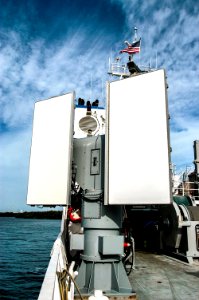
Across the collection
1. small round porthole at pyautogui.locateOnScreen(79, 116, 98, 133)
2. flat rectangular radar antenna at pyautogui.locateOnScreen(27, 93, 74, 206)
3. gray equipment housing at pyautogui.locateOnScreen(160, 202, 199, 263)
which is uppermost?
small round porthole at pyautogui.locateOnScreen(79, 116, 98, 133)

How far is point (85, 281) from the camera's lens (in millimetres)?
5520

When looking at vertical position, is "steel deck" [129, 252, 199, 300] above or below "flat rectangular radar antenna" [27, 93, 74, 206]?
below

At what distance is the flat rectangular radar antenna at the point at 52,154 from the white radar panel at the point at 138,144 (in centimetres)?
90

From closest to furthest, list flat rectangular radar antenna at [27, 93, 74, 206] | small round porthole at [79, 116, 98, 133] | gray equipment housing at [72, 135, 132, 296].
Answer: gray equipment housing at [72, 135, 132, 296] → flat rectangular radar antenna at [27, 93, 74, 206] → small round porthole at [79, 116, 98, 133]

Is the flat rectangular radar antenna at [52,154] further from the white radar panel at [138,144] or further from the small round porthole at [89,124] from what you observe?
the small round porthole at [89,124]

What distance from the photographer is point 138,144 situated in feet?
17.6

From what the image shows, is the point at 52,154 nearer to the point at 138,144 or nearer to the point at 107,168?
the point at 107,168

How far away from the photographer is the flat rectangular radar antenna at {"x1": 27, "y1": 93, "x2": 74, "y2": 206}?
5.75 metres

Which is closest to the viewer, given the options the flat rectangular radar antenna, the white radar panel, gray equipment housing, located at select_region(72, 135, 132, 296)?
the white radar panel

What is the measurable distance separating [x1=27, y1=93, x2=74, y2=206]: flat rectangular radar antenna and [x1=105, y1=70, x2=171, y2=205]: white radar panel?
0.90 meters

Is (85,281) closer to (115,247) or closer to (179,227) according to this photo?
(115,247)

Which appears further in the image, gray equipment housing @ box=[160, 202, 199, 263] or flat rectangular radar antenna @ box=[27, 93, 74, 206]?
gray equipment housing @ box=[160, 202, 199, 263]

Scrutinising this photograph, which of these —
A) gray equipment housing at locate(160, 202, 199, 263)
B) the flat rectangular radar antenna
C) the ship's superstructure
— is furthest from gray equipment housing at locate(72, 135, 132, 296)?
gray equipment housing at locate(160, 202, 199, 263)

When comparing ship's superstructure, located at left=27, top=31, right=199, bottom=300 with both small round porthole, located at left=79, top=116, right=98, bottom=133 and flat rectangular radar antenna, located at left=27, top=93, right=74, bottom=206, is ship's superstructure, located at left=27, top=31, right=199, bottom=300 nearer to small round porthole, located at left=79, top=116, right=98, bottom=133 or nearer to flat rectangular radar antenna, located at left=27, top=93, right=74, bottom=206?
flat rectangular radar antenna, located at left=27, top=93, right=74, bottom=206
